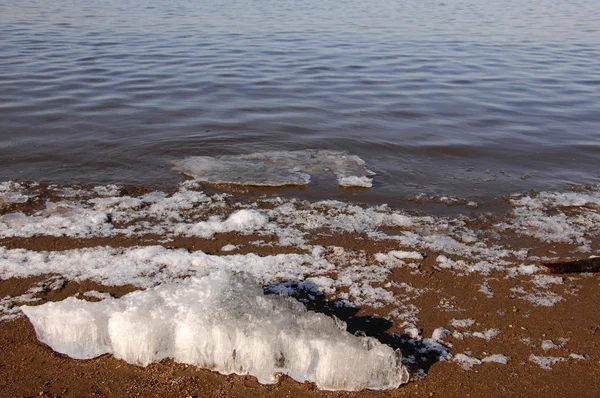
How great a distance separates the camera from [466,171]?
6102 mm

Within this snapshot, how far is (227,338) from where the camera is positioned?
9.37 feet

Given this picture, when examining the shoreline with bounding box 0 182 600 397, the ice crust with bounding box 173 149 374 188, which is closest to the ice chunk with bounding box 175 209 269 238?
the shoreline with bounding box 0 182 600 397

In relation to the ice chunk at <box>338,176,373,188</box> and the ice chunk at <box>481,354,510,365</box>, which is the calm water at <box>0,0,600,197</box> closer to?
the ice chunk at <box>338,176,373,188</box>

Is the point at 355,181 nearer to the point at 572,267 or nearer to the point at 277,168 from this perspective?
the point at 277,168

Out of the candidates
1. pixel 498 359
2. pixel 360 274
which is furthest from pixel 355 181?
pixel 498 359

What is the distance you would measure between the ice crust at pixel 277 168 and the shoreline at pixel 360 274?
15.0 inches

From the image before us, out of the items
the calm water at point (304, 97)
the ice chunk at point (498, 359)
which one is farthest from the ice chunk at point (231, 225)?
the ice chunk at point (498, 359)

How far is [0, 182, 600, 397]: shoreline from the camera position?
9.27 ft

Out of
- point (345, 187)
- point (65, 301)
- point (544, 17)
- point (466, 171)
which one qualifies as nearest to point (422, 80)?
point (466, 171)

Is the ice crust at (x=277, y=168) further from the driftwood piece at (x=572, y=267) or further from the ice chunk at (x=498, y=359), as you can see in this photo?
the ice chunk at (x=498, y=359)

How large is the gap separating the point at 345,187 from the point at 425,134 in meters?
2.43

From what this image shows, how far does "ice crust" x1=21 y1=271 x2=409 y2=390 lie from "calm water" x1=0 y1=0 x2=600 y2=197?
8.32 feet

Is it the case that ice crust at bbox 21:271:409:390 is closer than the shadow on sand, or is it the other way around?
ice crust at bbox 21:271:409:390

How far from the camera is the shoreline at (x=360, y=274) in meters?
2.82
